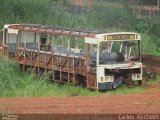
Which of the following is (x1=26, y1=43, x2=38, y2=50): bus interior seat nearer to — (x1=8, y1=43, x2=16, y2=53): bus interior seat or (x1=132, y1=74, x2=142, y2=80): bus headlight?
(x1=8, y1=43, x2=16, y2=53): bus interior seat

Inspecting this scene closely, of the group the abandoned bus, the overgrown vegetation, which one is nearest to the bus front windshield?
the abandoned bus

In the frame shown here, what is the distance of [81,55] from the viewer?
70.2ft

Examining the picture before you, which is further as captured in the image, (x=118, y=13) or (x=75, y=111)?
(x=118, y=13)

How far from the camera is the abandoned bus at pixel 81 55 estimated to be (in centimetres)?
2053

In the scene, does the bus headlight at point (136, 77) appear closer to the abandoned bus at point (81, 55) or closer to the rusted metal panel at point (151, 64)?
the abandoned bus at point (81, 55)

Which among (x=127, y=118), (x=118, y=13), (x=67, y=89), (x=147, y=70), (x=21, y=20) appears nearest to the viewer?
(x=127, y=118)

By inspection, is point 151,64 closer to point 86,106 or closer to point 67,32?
point 67,32

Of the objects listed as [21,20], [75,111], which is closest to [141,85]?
[75,111]

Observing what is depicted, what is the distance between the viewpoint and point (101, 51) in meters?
21.5

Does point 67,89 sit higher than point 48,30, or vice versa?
point 48,30

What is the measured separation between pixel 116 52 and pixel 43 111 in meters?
10.8

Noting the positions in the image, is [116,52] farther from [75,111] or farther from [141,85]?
[75,111]

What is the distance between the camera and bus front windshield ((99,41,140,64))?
2106 centimetres

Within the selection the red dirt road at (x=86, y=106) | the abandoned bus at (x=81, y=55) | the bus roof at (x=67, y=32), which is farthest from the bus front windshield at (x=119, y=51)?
the red dirt road at (x=86, y=106)
